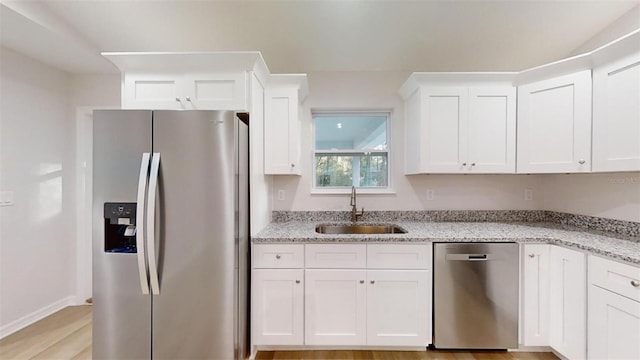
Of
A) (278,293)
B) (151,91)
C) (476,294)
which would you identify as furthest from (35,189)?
(476,294)

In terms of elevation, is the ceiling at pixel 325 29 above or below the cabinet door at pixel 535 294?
above

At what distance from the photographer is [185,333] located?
163 centimetres

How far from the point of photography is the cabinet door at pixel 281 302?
1.91m

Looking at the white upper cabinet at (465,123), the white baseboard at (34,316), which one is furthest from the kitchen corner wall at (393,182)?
the white baseboard at (34,316)

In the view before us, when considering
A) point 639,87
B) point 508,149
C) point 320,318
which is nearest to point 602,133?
point 639,87

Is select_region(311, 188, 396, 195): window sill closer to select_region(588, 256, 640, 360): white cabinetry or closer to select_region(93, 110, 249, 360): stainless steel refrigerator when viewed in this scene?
select_region(93, 110, 249, 360): stainless steel refrigerator

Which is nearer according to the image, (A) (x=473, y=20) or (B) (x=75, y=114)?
(A) (x=473, y=20)

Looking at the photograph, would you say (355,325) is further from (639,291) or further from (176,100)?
(176,100)

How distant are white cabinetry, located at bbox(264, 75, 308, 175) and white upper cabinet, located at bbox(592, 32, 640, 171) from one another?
2.15m

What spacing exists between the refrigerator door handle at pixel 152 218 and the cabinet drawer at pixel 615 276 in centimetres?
262

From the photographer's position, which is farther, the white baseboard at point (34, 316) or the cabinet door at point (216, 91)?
the white baseboard at point (34, 316)

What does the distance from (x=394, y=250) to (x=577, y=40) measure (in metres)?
2.39

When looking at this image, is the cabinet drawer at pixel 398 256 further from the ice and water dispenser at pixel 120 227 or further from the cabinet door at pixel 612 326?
the ice and water dispenser at pixel 120 227

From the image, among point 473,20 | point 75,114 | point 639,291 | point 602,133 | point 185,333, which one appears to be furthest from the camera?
point 75,114
